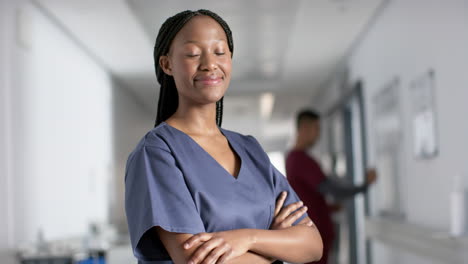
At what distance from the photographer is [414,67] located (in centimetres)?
384

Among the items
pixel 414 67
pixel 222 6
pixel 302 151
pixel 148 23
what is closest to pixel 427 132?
pixel 414 67

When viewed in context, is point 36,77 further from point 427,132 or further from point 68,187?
point 427,132

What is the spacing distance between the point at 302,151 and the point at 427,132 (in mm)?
840

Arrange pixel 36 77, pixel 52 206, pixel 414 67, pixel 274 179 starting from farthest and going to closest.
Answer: pixel 52 206 → pixel 36 77 → pixel 414 67 → pixel 274 179

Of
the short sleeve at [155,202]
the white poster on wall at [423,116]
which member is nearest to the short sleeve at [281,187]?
the short sleeve at [155,202]

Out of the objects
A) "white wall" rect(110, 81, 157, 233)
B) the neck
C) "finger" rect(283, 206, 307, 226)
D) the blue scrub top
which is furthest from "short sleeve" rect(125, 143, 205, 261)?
"white wall" rect(110, 81, 157, 233)

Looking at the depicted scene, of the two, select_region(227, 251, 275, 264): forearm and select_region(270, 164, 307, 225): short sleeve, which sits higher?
select_region(270, 164, 307, 225): short sleeve

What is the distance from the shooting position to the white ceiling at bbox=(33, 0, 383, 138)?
4.40 meters

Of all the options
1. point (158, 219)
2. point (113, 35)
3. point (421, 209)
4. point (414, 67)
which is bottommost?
point (421, 209)

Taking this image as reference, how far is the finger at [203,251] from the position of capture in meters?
0.94

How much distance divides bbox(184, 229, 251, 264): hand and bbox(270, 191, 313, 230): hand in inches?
5.1

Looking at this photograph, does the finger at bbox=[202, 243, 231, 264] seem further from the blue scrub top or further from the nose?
the nose

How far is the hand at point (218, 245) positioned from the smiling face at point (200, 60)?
0.87 feet

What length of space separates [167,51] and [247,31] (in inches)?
169
